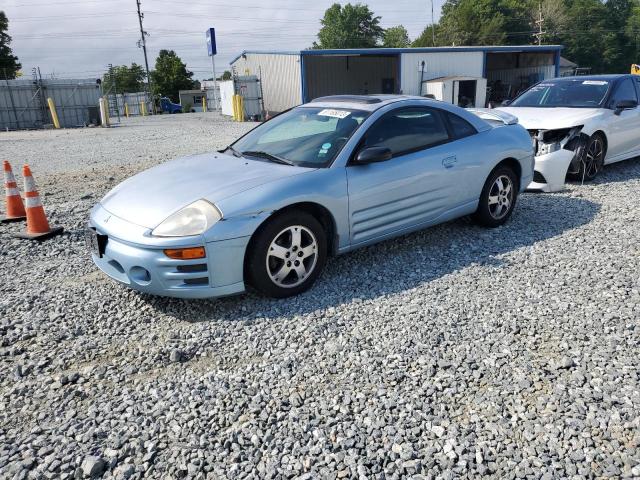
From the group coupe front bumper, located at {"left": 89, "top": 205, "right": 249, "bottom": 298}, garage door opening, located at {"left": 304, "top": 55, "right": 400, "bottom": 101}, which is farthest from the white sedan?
garage door opening, located at {"left": 304, "top": 55, "right": 400, "bottom": 101}

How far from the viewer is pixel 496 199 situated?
562cm

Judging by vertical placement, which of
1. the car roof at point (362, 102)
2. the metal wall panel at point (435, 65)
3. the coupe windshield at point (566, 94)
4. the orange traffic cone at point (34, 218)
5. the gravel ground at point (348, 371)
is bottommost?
the gravel ground at point (348, 371)

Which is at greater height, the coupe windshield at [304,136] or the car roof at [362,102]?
the car roof at [362,102]

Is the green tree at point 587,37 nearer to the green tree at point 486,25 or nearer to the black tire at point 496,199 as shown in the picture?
the green tree at point 486,25

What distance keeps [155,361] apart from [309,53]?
1053 inches

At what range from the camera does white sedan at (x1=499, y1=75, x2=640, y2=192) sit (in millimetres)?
7219

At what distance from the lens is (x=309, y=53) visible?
2788cm

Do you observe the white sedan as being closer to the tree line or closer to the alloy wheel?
the alloy wheel

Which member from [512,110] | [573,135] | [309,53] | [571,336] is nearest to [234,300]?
[571,336]

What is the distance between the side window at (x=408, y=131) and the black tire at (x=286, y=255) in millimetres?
974

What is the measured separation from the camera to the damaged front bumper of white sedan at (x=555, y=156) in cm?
711

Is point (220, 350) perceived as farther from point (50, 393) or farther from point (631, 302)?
point (631, 302)

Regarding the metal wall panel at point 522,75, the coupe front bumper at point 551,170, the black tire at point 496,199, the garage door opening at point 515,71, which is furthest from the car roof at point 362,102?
the metal wall panel at point 522,75

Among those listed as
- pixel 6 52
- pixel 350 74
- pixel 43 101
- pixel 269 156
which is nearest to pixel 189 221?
pixel 269 156
